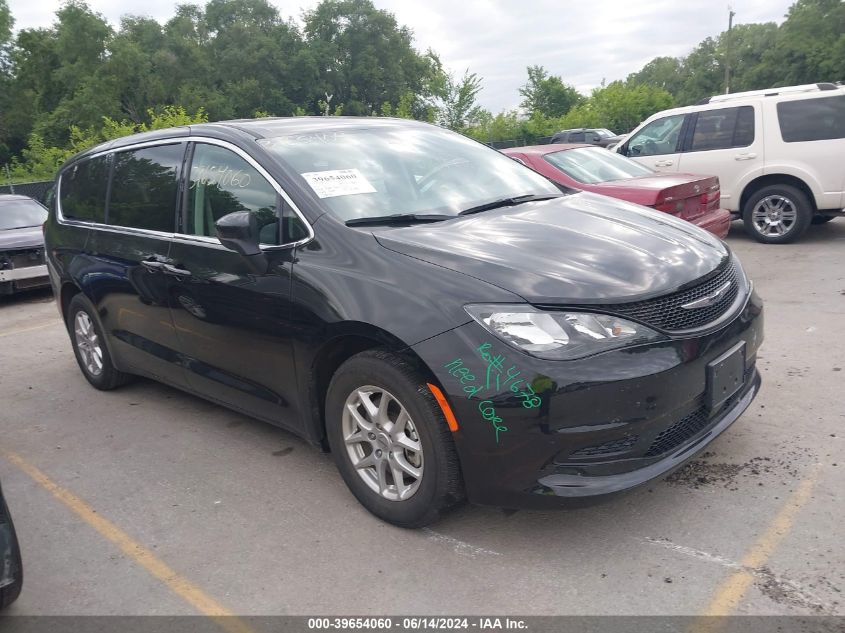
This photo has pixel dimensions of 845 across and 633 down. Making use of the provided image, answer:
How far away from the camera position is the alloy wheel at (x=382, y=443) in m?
3.16

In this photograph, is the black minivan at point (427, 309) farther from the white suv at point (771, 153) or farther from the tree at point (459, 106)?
the tree at point (459, 106)

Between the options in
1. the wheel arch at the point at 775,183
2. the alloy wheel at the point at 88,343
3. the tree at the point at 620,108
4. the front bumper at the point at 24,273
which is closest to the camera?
the alloy wheel at the point at 88,343

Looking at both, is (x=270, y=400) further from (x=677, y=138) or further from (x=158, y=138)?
(x=677, y=138)

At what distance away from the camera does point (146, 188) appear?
461 centimetres

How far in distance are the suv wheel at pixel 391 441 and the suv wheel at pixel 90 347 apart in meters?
2.63

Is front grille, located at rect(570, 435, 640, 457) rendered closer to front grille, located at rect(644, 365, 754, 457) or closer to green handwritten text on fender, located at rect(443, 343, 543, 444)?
front grille, located at rect(644, 365, 754, 457)

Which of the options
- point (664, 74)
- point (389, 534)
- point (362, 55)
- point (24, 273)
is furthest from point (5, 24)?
point (664, 74)

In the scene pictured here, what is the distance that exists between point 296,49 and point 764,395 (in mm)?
70768

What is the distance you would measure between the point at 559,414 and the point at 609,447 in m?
0.26

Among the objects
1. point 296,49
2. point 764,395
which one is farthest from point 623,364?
point 296,49

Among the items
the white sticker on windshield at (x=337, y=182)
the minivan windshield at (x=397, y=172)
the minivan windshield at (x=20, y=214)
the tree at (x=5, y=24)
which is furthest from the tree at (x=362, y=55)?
the white sticker on windshield at (x=337, y=182)

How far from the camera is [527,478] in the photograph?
2.85 m

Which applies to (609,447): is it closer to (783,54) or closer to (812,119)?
(812,119)

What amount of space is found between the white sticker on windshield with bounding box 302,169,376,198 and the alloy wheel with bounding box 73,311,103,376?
2.59 m
